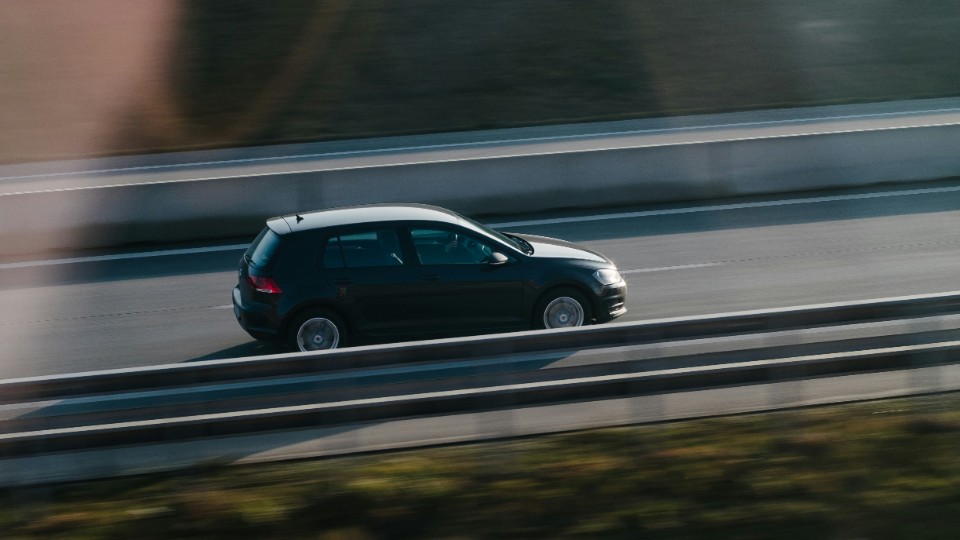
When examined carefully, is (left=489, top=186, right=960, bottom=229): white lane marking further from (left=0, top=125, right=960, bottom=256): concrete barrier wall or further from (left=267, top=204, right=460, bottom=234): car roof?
(left=267, top=204, right=460, bottom=234): car roof

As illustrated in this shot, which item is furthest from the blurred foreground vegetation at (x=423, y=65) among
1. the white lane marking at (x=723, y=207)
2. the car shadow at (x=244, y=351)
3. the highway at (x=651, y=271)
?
the car shadow at (x=244, y=351)

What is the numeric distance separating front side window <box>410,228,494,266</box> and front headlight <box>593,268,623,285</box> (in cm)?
108

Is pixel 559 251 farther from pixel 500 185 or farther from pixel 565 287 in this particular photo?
pixel 500 185

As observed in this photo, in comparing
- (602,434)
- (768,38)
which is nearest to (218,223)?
(602,434)

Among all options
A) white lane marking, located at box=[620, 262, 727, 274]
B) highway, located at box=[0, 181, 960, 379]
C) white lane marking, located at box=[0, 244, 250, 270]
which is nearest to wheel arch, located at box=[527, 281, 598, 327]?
highway, located at box=[0, 181, 960, 379]

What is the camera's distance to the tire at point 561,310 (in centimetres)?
987

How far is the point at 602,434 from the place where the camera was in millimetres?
6719

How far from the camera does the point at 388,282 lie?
9.55 m

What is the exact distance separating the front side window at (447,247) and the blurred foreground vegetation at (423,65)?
43.0ft

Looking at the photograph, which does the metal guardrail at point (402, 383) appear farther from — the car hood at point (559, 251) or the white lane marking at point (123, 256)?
the white lane marking at point (123, 256)

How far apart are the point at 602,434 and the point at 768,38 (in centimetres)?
2310

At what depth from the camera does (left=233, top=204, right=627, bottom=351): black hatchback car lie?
9.54 metres

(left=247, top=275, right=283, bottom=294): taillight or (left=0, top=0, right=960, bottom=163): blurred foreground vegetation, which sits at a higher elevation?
(left=0, top=0, right=960, bottom=163): blurred foreground vegetation

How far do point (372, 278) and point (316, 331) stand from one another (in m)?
0.72
